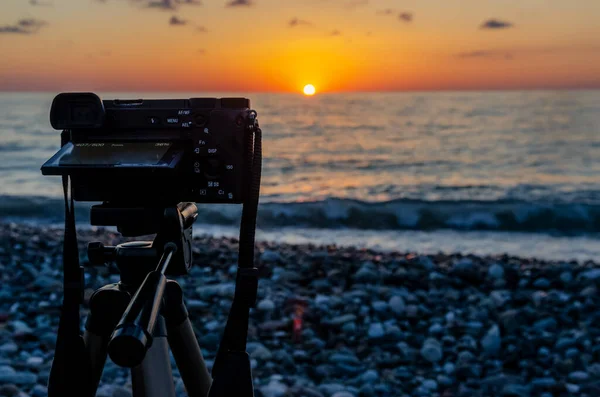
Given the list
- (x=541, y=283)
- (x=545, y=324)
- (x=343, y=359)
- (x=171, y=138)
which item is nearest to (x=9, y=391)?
(x=343, y=359)

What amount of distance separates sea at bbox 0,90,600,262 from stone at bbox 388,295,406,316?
4.61 meters

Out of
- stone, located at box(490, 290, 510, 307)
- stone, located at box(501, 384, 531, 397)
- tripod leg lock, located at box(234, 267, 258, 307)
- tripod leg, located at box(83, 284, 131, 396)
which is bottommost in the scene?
stone, located at box(501, 384, 531, 397)

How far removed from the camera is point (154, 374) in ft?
6.29

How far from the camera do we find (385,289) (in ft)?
20.2

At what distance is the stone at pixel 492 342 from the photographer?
491 centimetres

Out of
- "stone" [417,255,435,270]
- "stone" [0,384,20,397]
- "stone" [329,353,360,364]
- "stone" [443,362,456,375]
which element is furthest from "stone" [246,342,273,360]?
"stone" [417,255,435,270]

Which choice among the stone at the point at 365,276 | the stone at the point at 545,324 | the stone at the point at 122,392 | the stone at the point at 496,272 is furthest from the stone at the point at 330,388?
the stone at the point at 496,272

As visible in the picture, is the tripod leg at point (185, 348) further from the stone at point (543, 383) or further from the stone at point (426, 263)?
the stone at point (426, 263)

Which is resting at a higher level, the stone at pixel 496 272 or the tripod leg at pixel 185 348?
the tripod leg at pixel 185 348

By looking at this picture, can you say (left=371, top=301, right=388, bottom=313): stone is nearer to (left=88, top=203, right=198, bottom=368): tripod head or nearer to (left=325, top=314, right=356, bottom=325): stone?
(left=325, top=314, right=356, bottom=325): stone

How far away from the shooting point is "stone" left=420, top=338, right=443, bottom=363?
4.75 metres

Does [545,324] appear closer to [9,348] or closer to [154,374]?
[9,348]

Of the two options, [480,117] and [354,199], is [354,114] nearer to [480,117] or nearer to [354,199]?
[480,117]

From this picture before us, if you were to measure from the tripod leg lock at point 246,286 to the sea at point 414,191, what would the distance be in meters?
8.82
